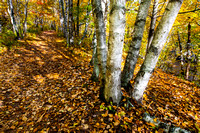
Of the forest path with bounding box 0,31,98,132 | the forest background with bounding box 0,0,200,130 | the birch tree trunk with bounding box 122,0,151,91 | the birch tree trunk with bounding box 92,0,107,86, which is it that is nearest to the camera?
the birch tree trunk with bounding box 92,0,107,86

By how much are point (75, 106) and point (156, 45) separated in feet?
9.54

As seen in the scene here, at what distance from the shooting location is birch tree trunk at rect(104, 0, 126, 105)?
5.78ft

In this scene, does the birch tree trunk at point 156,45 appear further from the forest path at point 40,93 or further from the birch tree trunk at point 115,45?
the forest path at point 40,93

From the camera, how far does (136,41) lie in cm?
271

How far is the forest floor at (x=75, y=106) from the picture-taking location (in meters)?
2.35

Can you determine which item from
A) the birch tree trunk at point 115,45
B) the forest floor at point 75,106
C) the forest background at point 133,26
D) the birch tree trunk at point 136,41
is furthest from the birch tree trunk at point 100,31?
the forest floor at point 75,106

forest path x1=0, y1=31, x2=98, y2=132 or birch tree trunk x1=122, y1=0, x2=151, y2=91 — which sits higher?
birch tree trunk x1=122, y1=0, x2=151, y2=91

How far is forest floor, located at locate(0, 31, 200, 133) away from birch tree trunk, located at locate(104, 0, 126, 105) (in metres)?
0.64

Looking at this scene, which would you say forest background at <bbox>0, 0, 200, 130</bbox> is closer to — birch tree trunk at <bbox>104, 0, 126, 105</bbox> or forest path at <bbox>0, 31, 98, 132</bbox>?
birch tree trunk at <bbox>104, 0, 126, 105</bbox>

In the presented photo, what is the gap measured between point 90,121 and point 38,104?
2303 mm

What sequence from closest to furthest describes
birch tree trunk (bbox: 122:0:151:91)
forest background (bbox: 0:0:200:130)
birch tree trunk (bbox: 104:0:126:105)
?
1. birch tree trunk (bbox: 104:0:126:105)
2. birch tree trunk (bbox: 122:0:151:91)
3. forest background (bbox: 0:0:200:130)

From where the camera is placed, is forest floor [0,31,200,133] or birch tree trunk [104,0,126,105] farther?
forest floor [0,31,200,133]

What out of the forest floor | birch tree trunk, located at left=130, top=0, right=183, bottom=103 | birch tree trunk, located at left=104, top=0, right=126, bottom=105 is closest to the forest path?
the forest floor

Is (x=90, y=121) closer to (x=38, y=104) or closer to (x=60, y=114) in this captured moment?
(x=60, y=114)
